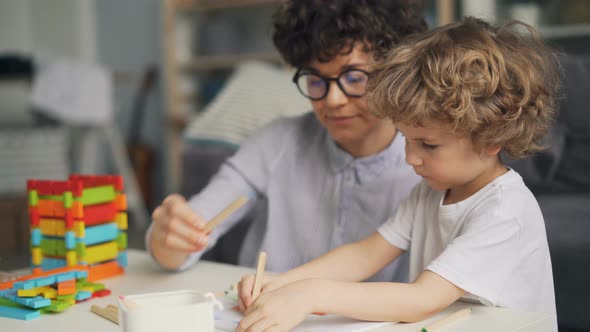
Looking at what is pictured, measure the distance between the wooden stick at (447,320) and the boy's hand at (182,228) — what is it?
465 millimetres

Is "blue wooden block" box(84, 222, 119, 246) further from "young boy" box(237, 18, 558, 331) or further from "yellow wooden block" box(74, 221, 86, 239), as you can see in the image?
"young boy" box(237, 18, 558, 331)

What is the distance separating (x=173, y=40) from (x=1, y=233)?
153cm

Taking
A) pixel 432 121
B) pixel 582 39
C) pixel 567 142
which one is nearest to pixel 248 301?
pixel 432 121

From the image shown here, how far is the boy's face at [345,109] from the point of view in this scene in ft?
4.08

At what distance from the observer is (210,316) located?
2.40 ft

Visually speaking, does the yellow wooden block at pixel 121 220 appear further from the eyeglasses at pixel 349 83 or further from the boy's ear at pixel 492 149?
the boy's ear at pixel 492 149

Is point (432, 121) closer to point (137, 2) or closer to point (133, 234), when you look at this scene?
point (133, 234)

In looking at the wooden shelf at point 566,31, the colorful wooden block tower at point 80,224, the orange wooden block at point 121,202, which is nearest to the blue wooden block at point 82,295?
the colorful wooden block tower at point 80,224

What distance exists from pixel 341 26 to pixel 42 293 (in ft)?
2.17

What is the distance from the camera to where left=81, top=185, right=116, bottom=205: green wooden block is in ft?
3.97

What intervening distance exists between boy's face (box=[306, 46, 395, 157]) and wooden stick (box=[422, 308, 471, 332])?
0.48m

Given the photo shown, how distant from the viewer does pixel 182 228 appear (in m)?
1.17

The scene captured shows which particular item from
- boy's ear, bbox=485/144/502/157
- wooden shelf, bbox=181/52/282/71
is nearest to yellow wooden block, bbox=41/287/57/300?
boy's ear, bbox=485/144/502/157

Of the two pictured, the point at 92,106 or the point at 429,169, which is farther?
the point at 92,106
